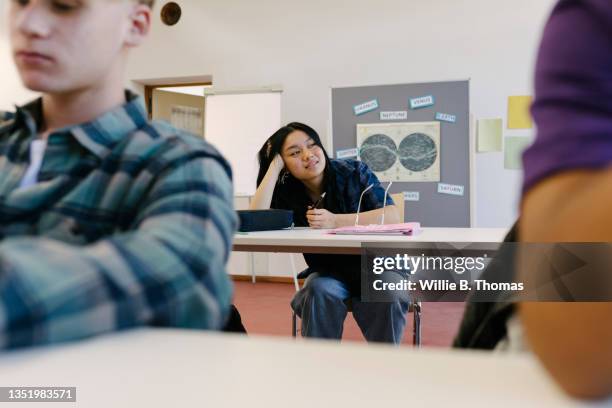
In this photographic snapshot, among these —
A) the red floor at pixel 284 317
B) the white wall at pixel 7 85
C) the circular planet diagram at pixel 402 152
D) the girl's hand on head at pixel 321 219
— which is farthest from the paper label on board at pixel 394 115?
the white wall at pixel 7 85

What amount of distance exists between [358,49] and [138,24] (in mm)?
4442

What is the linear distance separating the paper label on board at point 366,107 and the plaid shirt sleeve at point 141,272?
3866 mm

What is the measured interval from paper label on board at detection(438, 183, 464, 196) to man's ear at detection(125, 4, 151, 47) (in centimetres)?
377

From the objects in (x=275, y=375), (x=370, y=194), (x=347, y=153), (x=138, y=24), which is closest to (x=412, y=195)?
(x=347, y=153)

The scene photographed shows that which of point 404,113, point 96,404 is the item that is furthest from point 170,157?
point 404,113

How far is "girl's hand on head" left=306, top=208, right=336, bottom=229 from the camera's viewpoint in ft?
7.98

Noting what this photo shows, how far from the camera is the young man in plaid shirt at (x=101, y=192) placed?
508mm

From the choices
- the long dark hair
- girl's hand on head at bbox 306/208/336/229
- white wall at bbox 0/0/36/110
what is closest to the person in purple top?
girl's hand on head at bbox 306/208/336/229

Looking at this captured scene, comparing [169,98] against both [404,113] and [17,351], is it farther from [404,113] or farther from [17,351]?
[17,351]

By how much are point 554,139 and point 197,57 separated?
541cm

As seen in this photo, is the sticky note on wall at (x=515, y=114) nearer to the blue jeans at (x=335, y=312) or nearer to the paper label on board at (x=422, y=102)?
the paper label on board at (x=422, y=102)

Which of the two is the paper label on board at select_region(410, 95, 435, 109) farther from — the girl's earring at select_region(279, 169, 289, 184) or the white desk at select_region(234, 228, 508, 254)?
the white desk at select_region(234, 228, 508, 254)

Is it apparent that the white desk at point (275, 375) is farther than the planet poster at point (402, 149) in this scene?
No

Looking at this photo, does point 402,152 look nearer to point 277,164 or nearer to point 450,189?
point 450,189
